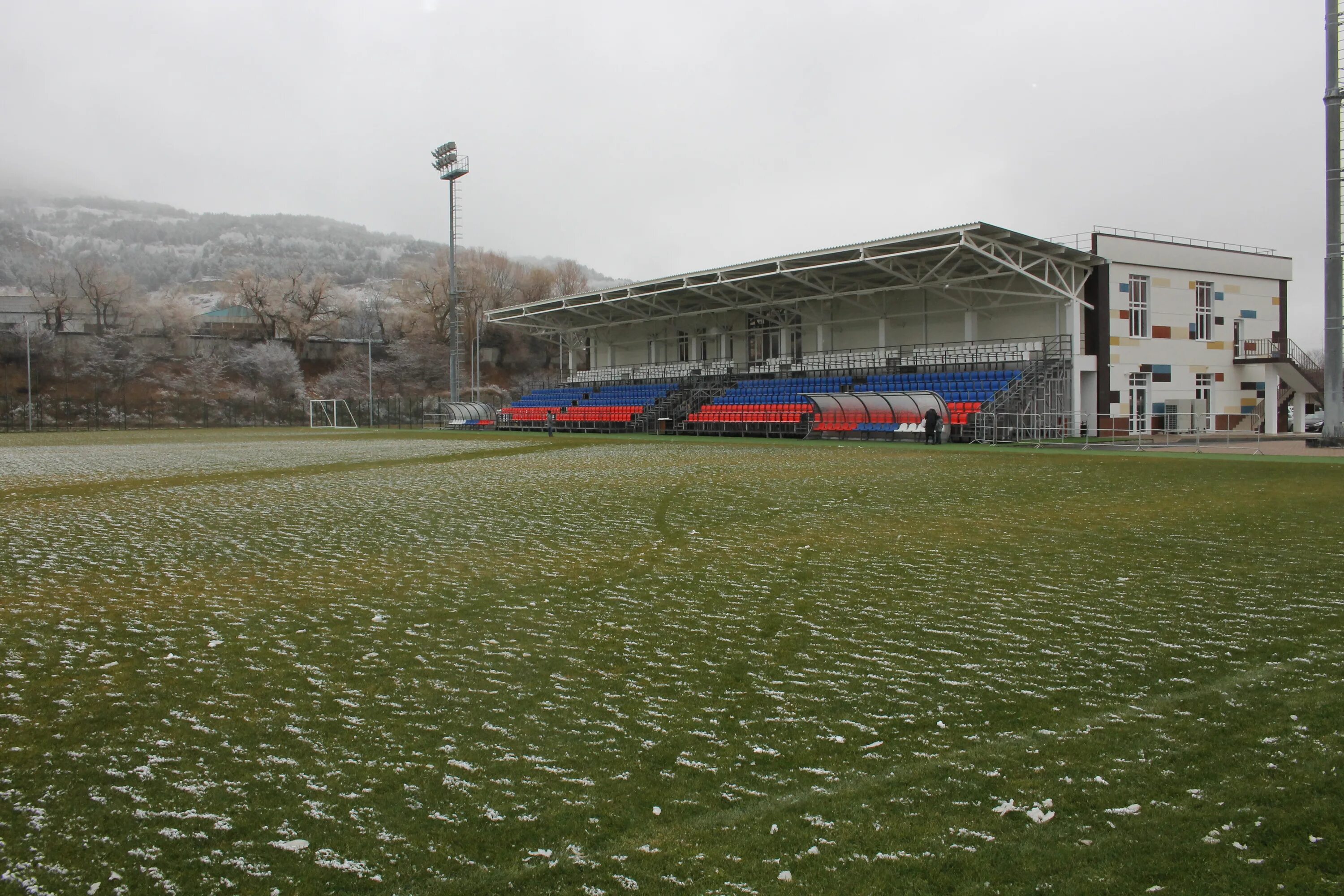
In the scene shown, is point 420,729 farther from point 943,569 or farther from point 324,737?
point 943,569

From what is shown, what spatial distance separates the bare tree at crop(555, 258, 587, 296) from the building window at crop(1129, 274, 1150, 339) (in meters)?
67.2

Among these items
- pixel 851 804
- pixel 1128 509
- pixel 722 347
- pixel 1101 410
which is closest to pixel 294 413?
pixel 722 347

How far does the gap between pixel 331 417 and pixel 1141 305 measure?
50660 millimetres

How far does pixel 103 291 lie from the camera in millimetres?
88062

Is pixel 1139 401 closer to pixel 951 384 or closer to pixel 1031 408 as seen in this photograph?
pixel 1031 408

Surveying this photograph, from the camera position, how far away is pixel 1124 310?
32062mm

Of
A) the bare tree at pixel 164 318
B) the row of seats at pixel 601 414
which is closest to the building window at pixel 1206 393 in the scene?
the row of seats at pixel 601 414

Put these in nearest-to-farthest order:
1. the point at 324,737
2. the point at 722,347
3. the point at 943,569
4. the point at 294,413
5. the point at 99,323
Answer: the point at 324,737
the point at 943,569
the point at 722,347
the point at 294,413
the point at 99,323

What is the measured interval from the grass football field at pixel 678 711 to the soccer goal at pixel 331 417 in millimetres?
50942

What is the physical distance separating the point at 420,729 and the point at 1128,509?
959 cm

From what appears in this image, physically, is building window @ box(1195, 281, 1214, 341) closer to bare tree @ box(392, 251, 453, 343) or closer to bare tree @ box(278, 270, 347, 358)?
bare tree @ box(392, 251, 453, 343)

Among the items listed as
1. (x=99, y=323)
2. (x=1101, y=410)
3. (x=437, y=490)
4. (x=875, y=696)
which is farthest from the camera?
(x=99, y=323)

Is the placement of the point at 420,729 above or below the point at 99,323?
below

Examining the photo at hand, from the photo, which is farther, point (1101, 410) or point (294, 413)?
point (294, 413)
